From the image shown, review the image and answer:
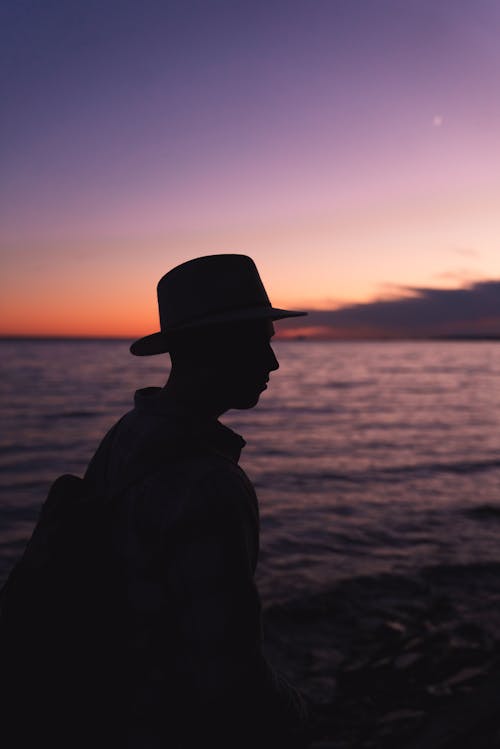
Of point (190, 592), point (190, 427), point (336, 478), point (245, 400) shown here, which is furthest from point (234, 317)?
point (336, 478)

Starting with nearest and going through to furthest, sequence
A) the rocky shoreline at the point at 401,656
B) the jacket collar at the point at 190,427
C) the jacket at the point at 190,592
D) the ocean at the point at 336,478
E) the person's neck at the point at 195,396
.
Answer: the jacket at the point at 190,592 → the jacket collar at the point at 190,427 → the person's neck at the point at 195,396 → the rocky shoreline at the point at 401,656 → the ocean at the point at 336,478

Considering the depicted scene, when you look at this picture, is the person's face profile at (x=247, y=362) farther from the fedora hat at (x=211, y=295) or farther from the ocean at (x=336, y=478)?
the ocean at (x=336, y=478)

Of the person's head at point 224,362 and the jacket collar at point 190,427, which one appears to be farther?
the person's head at point 224,362

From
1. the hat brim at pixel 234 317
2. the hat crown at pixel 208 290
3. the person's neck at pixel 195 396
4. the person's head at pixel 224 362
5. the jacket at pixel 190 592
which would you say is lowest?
the jacket at pixel 190 592


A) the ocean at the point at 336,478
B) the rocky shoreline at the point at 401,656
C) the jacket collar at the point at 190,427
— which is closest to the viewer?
the jacket collar at the point at 190,427

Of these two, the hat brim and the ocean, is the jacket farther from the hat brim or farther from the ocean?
the ocean

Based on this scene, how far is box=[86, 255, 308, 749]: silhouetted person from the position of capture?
4.64 feet

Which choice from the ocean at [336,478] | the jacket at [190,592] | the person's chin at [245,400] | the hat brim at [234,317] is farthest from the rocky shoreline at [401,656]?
the hat brim at [234,317]

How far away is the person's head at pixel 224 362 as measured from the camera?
175 centimetres

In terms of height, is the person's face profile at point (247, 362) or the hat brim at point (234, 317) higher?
the hat brim at point (234, 317)

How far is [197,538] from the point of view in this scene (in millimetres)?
1409

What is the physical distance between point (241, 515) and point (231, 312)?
0.64 meters

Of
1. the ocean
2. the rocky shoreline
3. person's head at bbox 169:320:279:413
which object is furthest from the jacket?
the ocean

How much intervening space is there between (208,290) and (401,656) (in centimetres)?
535
